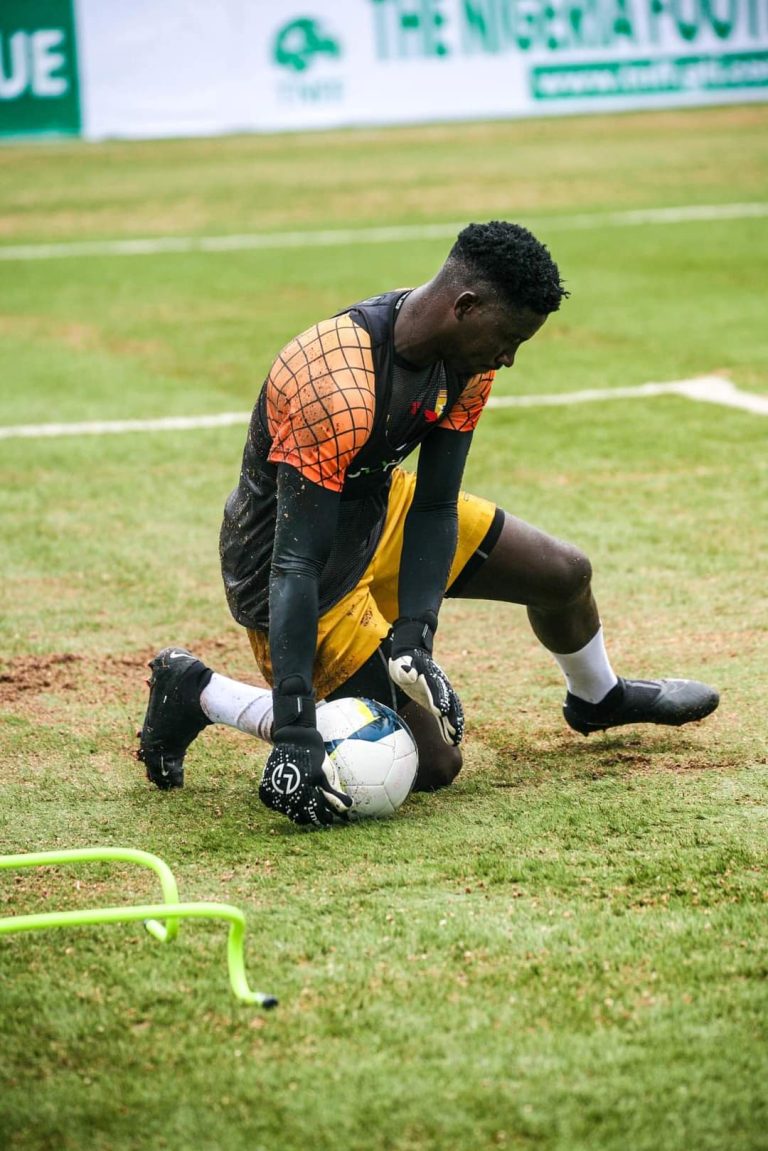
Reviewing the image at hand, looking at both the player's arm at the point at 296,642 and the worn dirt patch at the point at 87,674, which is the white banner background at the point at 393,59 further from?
the player's arm at the point at 296,642

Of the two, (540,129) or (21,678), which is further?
(540,129)

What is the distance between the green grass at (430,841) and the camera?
2959 millimetres

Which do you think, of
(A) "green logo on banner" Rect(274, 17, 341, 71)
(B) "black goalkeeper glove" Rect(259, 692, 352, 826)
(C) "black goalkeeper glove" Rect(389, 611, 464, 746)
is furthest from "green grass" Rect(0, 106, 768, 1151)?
(A) "green logo on banner" Rect(274, 17, 341, 71)

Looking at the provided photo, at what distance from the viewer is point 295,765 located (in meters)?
3.99

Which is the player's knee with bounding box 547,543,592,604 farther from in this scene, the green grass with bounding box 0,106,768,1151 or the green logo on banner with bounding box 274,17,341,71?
the green logo on banner with bounding box 274,17,341,71

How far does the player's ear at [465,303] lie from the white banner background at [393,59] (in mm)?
19760

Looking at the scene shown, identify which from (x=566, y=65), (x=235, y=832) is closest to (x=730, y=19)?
(x=566, y=65)

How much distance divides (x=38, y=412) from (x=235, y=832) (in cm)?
623

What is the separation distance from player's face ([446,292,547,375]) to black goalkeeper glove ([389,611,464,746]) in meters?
0.81

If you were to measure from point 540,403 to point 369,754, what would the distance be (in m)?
5.86

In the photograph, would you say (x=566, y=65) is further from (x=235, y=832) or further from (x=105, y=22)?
(x=235, y=832)

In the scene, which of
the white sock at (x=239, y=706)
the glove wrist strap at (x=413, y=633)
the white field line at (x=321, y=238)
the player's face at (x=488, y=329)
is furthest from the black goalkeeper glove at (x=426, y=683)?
the white field line at (x=321, y=238)

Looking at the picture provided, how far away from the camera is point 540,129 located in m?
23.8

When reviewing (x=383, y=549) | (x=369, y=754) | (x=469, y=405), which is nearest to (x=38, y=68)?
(x=383, y=549)
